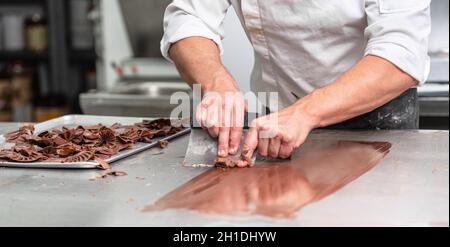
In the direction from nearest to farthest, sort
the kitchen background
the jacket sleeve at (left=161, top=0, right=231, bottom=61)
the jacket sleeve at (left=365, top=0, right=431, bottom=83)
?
the jacket sleeve at (left=365, top=0, right=431, bottom=83), the jacket sleeve at (left=161, top=0, right=231, bottom=61), the kitchen background

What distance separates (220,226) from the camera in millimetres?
797

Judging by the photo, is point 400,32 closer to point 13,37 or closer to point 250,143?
point 250,143

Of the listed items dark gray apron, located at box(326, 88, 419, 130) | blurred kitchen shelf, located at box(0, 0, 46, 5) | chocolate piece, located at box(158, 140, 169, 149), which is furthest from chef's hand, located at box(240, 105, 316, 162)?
blurred kitchen shelf, located at box(0, 0, 46, 5)

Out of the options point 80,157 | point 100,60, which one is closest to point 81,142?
point 80,157

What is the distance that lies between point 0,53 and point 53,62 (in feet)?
1.06

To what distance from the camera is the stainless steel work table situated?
2.68 ft

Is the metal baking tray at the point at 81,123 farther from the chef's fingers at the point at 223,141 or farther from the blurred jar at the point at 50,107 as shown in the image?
the blurred jar at the point at 50,107

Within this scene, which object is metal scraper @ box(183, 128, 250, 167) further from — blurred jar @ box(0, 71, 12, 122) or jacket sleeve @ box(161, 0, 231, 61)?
blurred jar @ box(0, 71, 12, 122)

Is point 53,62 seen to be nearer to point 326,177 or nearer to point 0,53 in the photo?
point 0,53

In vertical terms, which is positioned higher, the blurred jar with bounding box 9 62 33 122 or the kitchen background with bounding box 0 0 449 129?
the kitchen background with bounding box 0 0 449 129

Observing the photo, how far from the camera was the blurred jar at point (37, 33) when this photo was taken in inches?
135

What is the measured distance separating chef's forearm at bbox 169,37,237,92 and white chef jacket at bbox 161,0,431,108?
2 cm

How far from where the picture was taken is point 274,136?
1.12 metres
